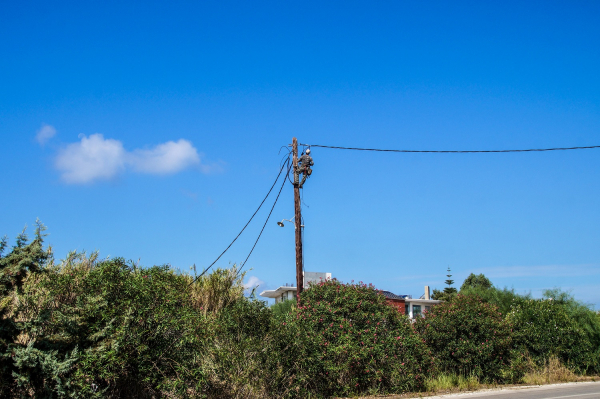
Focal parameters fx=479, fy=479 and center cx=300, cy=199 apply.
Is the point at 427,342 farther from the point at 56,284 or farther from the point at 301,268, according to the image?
the point at 56,284

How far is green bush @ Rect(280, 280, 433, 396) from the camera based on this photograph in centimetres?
1128

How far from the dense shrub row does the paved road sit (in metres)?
0.92

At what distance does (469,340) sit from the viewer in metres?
15.5

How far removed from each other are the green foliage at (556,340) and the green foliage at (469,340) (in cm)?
292

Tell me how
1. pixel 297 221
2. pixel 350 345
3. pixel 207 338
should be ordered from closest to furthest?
pixel 207 338, pixel 350 345, pixel 297 221

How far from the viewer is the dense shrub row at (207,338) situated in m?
7.61

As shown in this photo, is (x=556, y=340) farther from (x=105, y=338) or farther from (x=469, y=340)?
(x=105, y=338)

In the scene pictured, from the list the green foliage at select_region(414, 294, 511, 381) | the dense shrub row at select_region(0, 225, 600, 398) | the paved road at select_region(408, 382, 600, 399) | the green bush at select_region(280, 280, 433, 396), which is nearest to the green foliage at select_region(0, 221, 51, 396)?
the dense shrub row at select_region(0, 225, 600, 398)

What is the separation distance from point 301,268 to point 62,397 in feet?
32.6

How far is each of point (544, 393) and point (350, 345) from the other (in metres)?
6.71

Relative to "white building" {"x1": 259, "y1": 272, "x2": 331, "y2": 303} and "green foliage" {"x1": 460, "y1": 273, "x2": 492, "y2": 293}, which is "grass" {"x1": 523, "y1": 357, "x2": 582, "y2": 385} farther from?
"green foliage" {"x1": 460, "y1": 273, "x2": 492, "y2": 293}

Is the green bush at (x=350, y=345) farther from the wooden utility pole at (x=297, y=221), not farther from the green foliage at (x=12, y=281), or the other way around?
the green foliage at (x=12, y=281)

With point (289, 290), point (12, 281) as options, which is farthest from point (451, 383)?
point (289, 290)

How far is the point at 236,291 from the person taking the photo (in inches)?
583
